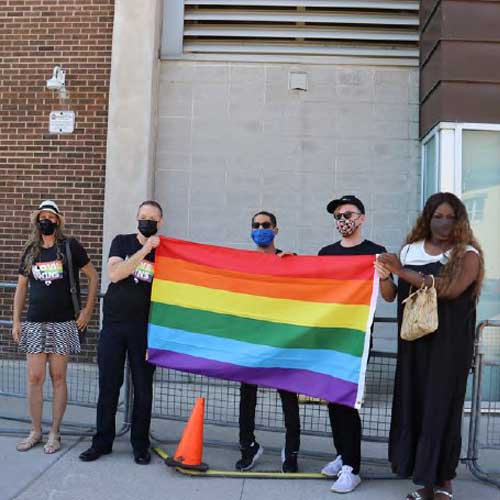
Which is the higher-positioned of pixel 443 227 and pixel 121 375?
pixel 443 227

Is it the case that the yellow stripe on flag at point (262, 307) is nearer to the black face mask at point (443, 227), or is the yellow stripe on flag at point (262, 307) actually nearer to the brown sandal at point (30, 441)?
the black face mask at point (443, 227)

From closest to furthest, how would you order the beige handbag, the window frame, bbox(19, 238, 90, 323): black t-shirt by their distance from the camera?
1. the beige handbag
2. bbox(19, 238, 90, 323): black t-shirt
3. the window frame

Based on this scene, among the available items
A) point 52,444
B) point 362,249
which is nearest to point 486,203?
point 362,249

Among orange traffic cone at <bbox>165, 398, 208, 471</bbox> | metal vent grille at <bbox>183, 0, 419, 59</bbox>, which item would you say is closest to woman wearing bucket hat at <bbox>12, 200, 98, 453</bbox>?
orange traffic cone at <bbox>165, 398, 208, 471</bbox>

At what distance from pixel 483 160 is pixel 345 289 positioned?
3262 millimetres

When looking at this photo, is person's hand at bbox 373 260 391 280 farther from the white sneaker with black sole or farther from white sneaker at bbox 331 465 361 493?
the white sneaker with black sole

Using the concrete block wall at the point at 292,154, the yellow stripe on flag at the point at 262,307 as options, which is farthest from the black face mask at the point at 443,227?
the concrete block wall at the point at 292,154

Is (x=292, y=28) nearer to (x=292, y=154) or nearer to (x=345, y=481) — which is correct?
(x=292, y=154)

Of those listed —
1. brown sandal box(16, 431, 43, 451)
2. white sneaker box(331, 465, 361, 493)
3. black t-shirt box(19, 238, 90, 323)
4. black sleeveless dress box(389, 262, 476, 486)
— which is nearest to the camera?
black sleeveless dress box(389, 262, 476, 486)

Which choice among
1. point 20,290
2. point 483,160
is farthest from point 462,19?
point 20,290

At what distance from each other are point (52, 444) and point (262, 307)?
6.49 feet

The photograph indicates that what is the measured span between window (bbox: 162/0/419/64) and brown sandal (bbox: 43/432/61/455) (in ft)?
15.9

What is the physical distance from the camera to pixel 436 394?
3.87 metres

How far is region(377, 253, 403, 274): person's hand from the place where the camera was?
12.9 feet
